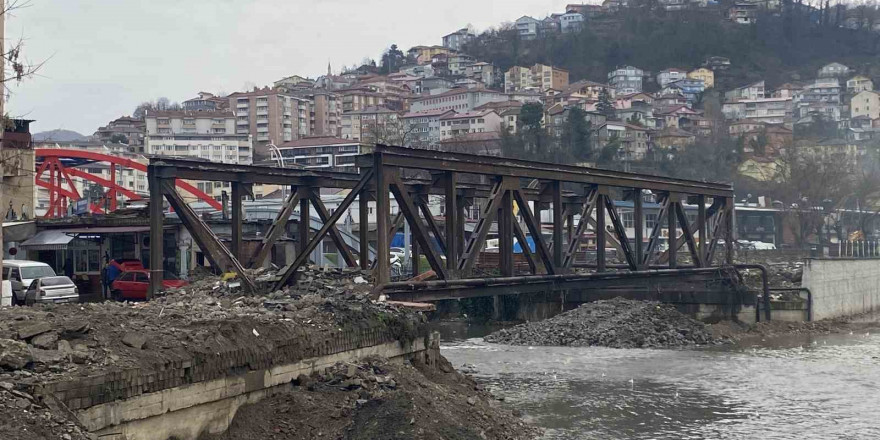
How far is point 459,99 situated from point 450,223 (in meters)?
153

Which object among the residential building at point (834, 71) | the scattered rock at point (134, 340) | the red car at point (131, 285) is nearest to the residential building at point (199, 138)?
the red car at point (131, 285)

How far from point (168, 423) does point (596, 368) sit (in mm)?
17771

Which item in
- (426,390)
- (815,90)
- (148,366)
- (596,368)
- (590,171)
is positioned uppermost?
(815,90)

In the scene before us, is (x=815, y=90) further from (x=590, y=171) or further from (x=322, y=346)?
(x=322, y=346)

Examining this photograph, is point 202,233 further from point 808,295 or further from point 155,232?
point 808,295

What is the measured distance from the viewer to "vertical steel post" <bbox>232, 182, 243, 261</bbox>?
94.5 feet

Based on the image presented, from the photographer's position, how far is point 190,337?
1505 cm

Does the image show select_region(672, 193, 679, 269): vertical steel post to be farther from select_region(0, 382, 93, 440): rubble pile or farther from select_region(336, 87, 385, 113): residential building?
select_region(336, 87, 385, 113): residential building

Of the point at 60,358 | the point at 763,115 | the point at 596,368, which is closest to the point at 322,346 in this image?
the point at 60,358

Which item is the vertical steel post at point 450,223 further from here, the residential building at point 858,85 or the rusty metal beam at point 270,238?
the residential building at point 858,85

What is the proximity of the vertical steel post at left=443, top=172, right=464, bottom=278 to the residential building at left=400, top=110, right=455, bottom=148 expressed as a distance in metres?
129

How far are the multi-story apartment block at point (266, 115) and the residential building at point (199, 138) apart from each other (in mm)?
10569

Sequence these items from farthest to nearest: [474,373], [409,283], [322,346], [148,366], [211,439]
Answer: [474,373] → [409,283] → [322,346] → [211,439] → [148,366]

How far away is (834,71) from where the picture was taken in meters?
191
